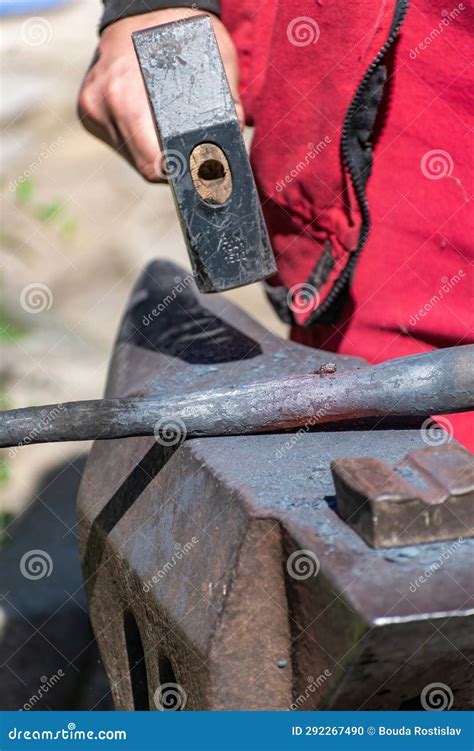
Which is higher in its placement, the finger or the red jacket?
the red jacket

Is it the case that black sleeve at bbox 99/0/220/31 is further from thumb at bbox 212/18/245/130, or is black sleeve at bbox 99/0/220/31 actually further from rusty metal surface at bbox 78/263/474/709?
rusty metal surface at bbox 78/263/474/709

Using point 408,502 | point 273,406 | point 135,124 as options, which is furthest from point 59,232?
point 408,502

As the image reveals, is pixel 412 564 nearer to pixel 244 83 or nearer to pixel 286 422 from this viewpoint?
pixel 286 422

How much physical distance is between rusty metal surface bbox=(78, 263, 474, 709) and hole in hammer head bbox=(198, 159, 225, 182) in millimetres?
345

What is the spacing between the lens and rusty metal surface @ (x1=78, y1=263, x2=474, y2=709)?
1067 millimetres

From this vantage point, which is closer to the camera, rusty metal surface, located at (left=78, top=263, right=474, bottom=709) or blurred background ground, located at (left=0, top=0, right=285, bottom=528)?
rusty metal surface, located at (left=78, top=263, right=474, bottom=709)

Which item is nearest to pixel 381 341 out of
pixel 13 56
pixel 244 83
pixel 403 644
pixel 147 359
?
pixel 147 359

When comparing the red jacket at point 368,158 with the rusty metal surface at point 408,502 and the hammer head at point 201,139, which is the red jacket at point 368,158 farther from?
the rusty metal surface at point 408,502

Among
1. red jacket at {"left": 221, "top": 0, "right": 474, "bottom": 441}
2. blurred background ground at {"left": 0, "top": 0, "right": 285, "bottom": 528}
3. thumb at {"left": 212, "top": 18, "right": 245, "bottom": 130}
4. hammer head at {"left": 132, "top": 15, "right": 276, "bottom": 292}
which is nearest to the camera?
hammer head at {"left": 132, "top": 15, "right": 276, "bottom": 292}

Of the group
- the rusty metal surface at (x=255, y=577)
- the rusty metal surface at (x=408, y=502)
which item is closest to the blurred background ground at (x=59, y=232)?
the rusty metal surface at (x=255, y=577)

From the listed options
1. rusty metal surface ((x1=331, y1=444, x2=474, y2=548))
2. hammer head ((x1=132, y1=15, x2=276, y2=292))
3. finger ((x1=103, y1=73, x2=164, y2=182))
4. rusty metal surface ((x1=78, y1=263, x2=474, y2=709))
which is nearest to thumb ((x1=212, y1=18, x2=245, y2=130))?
finger ((x1=103, y1=73, x2=164, y2=182))

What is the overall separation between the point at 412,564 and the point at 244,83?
113 cm

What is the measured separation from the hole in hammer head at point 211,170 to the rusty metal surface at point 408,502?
0.56 metres

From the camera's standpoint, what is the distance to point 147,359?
1.87 m
